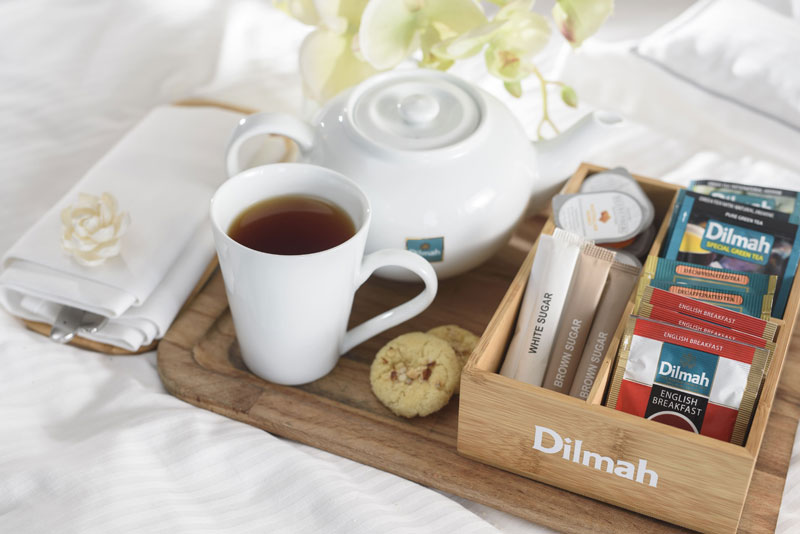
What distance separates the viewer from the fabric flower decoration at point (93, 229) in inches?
31.5

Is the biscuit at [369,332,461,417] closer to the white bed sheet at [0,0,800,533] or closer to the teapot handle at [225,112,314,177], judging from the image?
the white bed sheet at [0,0,800,533]

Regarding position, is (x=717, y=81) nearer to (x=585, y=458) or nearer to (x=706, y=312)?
(x=706, y=312)

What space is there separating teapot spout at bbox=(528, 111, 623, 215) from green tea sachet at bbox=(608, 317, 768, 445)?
26 cm

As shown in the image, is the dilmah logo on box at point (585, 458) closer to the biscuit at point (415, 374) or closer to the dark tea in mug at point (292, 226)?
the biscuit at point (415, 374)

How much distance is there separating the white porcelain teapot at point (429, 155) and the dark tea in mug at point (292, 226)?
0.20ft

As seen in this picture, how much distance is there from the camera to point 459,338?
2.56 ft

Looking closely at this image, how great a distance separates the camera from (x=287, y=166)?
2.39 feet

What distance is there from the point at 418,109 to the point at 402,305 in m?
0.20

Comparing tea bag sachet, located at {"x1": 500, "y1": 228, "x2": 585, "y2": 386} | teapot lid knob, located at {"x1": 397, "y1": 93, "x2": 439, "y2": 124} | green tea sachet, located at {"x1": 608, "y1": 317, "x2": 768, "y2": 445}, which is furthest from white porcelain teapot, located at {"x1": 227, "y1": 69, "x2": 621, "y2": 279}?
green tea sachet, located at {"x1": 608, "y1": 317, "x2": 768, "y2": 445}

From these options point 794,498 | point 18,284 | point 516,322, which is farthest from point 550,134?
point 18,284

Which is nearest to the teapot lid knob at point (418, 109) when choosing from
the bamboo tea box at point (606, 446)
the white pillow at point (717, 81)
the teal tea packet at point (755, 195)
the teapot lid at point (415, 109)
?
the teapot lid at point (415, 109)

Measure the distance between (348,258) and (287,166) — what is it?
126mm

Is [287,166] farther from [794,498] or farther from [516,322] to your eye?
[794,498]

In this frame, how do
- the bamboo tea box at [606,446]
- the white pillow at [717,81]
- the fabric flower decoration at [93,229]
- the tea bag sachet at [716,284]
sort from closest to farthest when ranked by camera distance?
1. the bamboo tea box at [606,446]
2. the tea bag sachet at [716,284]
3. the fabric flower decoration at [93,229]
4. the white pillow at [717,81]
